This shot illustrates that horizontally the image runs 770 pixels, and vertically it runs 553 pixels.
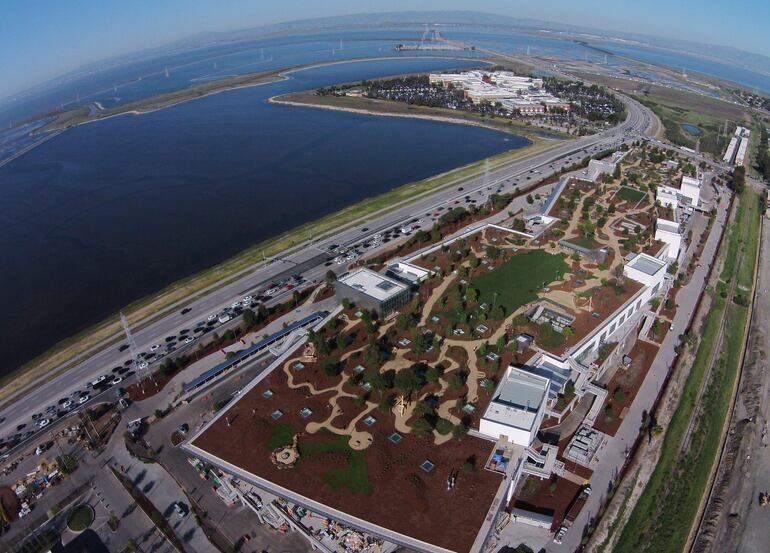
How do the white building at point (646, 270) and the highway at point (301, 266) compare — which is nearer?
the highway at point (301, 266)

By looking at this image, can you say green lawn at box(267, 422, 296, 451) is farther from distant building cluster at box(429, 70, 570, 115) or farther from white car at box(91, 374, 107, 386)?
distant building cluster at box(429, 70, 570, 115)

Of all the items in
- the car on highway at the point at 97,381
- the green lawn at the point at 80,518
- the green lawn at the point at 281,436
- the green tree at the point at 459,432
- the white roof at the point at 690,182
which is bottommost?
the green lawn at the point at 80,518

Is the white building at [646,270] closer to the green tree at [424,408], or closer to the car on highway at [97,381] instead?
the green tree at [424,408]

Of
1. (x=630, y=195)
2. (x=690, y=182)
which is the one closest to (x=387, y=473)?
(x=630, y=195)

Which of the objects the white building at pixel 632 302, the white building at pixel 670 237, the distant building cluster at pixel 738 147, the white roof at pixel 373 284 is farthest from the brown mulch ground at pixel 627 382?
the distant building cluster at pixel 738 147

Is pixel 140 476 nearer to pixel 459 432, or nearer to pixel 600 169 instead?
pixel 459 432

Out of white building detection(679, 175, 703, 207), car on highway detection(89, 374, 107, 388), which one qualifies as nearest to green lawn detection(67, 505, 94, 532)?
car on highway detection(89, 374, 107, 388)

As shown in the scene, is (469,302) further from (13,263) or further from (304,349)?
(13,263)
